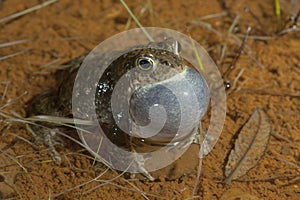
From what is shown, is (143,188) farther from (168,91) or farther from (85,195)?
(168,91)

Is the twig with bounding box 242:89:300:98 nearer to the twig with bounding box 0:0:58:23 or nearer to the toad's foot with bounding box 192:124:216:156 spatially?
the toad's foot with bounding box 192:124:216:156

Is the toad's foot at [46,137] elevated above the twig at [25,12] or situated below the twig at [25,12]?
below

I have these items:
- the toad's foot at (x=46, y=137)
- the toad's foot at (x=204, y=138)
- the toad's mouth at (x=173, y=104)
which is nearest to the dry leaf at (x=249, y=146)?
the toad's foot at (x=204, y=138)

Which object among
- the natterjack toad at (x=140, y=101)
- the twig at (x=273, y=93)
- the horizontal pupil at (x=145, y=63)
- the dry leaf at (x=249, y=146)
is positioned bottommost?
the dry leaf at (x=249, y=146)

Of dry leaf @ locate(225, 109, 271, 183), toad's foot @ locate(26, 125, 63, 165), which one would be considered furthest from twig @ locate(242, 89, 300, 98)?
toad's foot @ locate(26, 125, 63, 165)

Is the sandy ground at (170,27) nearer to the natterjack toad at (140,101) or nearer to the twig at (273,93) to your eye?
the twig at (273,93)

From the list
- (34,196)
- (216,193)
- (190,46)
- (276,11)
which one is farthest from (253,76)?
(34,196)
